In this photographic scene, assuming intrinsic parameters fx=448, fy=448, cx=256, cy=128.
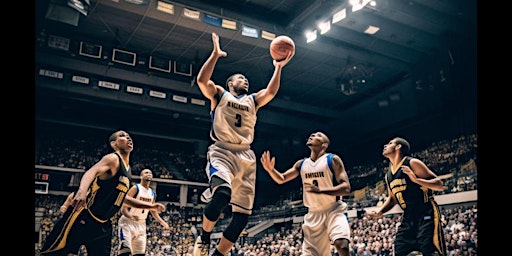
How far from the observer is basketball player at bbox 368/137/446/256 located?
558 cm

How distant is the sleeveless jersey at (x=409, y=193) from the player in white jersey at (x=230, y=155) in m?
2.13

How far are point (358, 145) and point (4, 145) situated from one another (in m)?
24.1

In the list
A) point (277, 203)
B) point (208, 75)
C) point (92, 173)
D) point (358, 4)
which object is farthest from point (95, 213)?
point (277, 203)

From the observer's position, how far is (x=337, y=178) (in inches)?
226

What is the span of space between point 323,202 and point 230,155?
1.47 metres

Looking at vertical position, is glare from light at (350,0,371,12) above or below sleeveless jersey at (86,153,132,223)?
above

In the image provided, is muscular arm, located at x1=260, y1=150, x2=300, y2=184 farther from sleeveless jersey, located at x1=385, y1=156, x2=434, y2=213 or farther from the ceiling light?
the ceiling light

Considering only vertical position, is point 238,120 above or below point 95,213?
above

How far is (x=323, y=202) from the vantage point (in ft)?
18.5

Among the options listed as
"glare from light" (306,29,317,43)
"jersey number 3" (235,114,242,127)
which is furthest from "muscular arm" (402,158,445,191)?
"glare from light" (306,29,317,43)

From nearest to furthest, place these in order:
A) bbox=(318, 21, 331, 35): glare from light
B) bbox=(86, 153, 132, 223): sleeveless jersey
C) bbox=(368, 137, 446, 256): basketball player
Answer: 1. bbox=(86, 153, 132, 223): sleeveless jersey
2. bbox=(368, 137, 446, 256): basketball player
3. bbox=(318, 21, 331, 35): glare from light

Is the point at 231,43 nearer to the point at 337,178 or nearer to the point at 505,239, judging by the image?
the point at 337,178

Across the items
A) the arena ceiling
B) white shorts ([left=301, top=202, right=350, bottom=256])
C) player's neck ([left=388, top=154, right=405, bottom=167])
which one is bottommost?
white shorts ([left=301, top=202, right=350, bottom=256])

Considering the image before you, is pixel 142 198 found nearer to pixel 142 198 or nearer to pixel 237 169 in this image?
pixel 142 198
